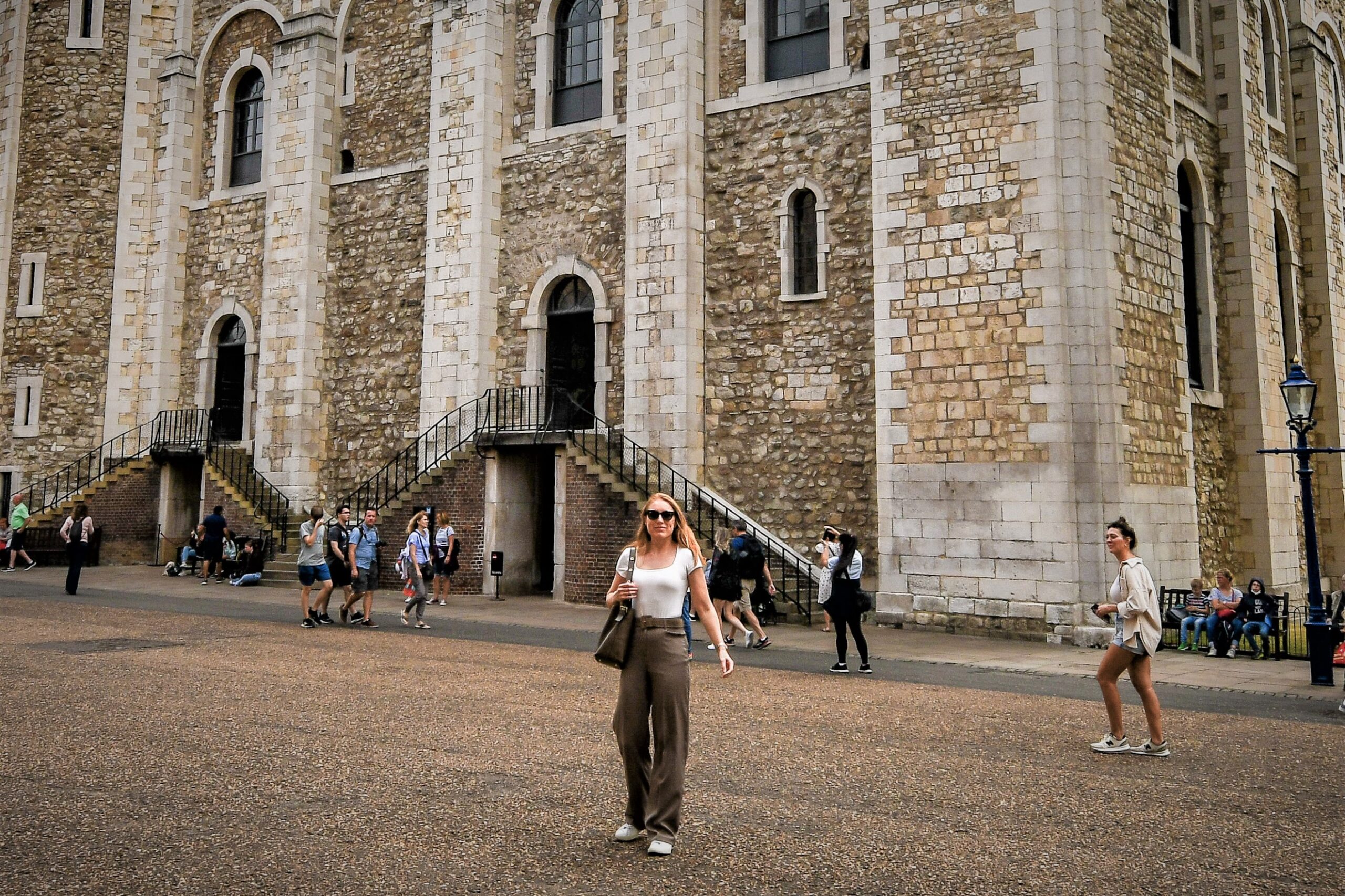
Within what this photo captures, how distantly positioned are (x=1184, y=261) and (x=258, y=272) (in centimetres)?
2046

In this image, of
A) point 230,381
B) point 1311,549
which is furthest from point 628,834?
point 230,381

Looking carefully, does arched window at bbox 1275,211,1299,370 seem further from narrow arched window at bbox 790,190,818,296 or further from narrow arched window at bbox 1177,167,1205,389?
narrow arched window at bbox 790,190,818,296

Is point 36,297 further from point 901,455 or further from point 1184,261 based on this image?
point 1184,261

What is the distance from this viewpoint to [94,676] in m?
10.3

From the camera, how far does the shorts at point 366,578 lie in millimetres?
15781

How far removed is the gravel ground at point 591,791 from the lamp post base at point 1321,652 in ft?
9.12

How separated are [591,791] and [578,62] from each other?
18855 millimetres

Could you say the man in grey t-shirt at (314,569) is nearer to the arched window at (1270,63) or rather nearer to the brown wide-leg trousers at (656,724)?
the brown wide-leg trousers at (656,724)

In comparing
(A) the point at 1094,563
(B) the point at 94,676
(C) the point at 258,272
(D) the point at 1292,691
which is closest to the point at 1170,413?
(A) the point at 1094,563

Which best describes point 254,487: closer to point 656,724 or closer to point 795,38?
point 795,38

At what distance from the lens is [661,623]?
559 centimetres

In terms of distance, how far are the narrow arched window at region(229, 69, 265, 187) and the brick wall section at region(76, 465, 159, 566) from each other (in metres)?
7.66

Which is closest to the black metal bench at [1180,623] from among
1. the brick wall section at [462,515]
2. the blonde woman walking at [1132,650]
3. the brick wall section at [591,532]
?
the blonde woman walking at [1132,650]

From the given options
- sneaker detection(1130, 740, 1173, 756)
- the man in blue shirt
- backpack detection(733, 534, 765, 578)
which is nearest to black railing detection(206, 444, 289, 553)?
the man in blue shirt
